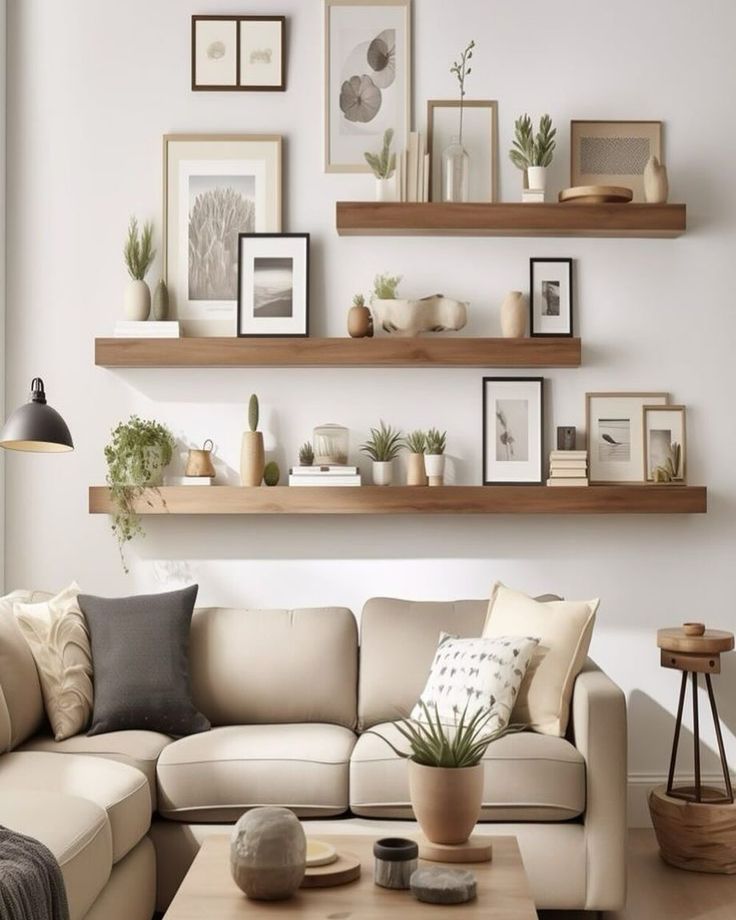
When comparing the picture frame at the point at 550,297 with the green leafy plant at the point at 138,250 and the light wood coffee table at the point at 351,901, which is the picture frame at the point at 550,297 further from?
the light wood coffee table at the point at 351,901

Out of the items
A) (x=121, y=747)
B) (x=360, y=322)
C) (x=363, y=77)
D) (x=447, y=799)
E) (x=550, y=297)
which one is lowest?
(x=121, y=747)

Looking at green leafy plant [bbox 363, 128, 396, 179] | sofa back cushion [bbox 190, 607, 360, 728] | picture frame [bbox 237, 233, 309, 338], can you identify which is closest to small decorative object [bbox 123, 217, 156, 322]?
picture frame [bbox 237, 233, 309, 338]

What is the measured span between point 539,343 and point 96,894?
102 inches

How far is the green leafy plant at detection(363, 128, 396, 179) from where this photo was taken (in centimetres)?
459

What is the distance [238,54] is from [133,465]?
5.37ft

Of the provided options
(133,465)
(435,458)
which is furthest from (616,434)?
(133,465)

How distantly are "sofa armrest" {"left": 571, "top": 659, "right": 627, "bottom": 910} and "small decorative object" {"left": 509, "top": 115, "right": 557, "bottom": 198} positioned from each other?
2057 millimetres

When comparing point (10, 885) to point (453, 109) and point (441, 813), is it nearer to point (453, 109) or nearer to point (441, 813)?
point (441, 813)

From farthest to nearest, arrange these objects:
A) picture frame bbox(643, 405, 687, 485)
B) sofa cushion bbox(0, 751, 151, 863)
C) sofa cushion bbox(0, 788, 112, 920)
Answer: picture frame bbox(643, 405, 687, 485) < sofa cushion bbox(0, 751, 151, 863) < sofa cushion bbox(0, 788, 112, 920)

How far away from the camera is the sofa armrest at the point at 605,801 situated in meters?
3.42

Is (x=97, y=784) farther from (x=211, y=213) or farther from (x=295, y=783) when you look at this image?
(x=211, y=213)

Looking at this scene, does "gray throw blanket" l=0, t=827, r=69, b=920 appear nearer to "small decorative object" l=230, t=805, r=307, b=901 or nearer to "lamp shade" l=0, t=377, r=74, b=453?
"small decorative object" l=230, t=805, r=307, b=901

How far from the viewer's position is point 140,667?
3.80 m

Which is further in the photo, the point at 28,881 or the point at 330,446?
the point at 330,446
